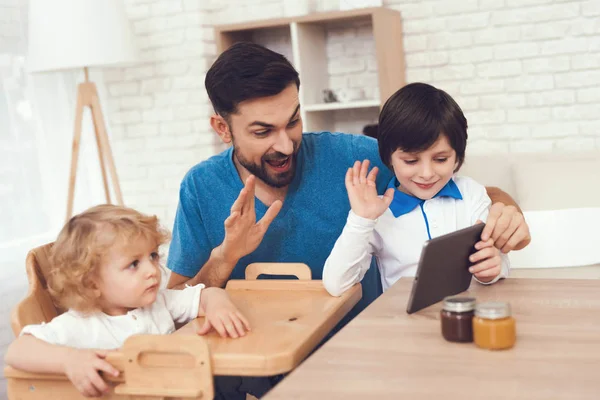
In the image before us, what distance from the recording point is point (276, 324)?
1399 millimetres

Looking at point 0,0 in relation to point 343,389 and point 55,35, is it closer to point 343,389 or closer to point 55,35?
point 55,35

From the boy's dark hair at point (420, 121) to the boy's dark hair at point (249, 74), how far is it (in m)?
0.29

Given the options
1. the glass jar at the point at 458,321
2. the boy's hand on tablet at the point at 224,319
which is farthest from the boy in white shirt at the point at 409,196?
the glass jar at the point at 458,321

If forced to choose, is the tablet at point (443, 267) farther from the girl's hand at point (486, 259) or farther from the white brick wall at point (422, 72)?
the white brick wall at point (422, 72)

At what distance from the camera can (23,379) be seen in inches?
54.8

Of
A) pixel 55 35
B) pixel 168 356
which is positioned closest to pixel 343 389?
pixel 168 356

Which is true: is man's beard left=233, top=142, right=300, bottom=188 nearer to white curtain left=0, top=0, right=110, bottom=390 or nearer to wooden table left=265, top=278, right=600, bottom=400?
wooden table left=265, top=278, right=600, bottom=400

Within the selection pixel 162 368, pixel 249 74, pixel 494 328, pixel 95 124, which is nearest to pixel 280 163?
pixel 249 74

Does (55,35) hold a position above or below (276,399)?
above

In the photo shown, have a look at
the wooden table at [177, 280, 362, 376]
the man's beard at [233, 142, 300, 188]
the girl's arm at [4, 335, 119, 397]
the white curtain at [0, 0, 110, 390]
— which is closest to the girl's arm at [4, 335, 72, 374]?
the girl's arm at [4, 335, 119, 397]

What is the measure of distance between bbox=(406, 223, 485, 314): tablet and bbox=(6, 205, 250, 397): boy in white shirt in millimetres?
365

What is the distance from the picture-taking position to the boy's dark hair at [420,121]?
1684 millimetres

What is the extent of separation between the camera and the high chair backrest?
1.52 m

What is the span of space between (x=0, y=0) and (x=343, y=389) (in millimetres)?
2910
